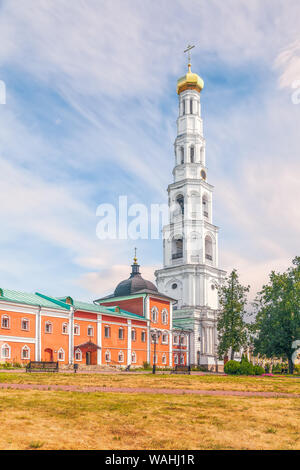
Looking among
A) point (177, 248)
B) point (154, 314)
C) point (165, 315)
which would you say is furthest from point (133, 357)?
point (177, 248)

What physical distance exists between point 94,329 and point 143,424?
4098 centimetres

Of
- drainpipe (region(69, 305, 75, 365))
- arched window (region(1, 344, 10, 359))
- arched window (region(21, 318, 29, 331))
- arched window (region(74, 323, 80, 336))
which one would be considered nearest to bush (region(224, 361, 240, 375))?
drainpipe (region(69, 305, 75, 365))

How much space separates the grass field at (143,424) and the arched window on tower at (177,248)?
60.6m

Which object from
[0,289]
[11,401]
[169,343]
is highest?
[0,289]

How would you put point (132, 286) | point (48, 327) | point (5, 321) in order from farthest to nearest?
1. point (132, 286)
2. point (48, 327)
3. point (5, 321)

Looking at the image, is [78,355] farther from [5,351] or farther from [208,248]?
[208,248]

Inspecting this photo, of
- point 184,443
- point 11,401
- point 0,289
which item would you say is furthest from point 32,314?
point 184,443

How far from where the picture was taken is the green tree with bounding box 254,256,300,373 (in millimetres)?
42531

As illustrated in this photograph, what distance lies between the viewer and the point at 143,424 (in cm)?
905

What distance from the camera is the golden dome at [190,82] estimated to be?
256 ft

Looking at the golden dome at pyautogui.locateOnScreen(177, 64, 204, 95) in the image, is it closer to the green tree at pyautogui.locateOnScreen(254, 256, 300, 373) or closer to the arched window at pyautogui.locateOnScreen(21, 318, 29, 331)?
the green tree at pyautogui.locateOnScreen(254, 256, 300, 373)
